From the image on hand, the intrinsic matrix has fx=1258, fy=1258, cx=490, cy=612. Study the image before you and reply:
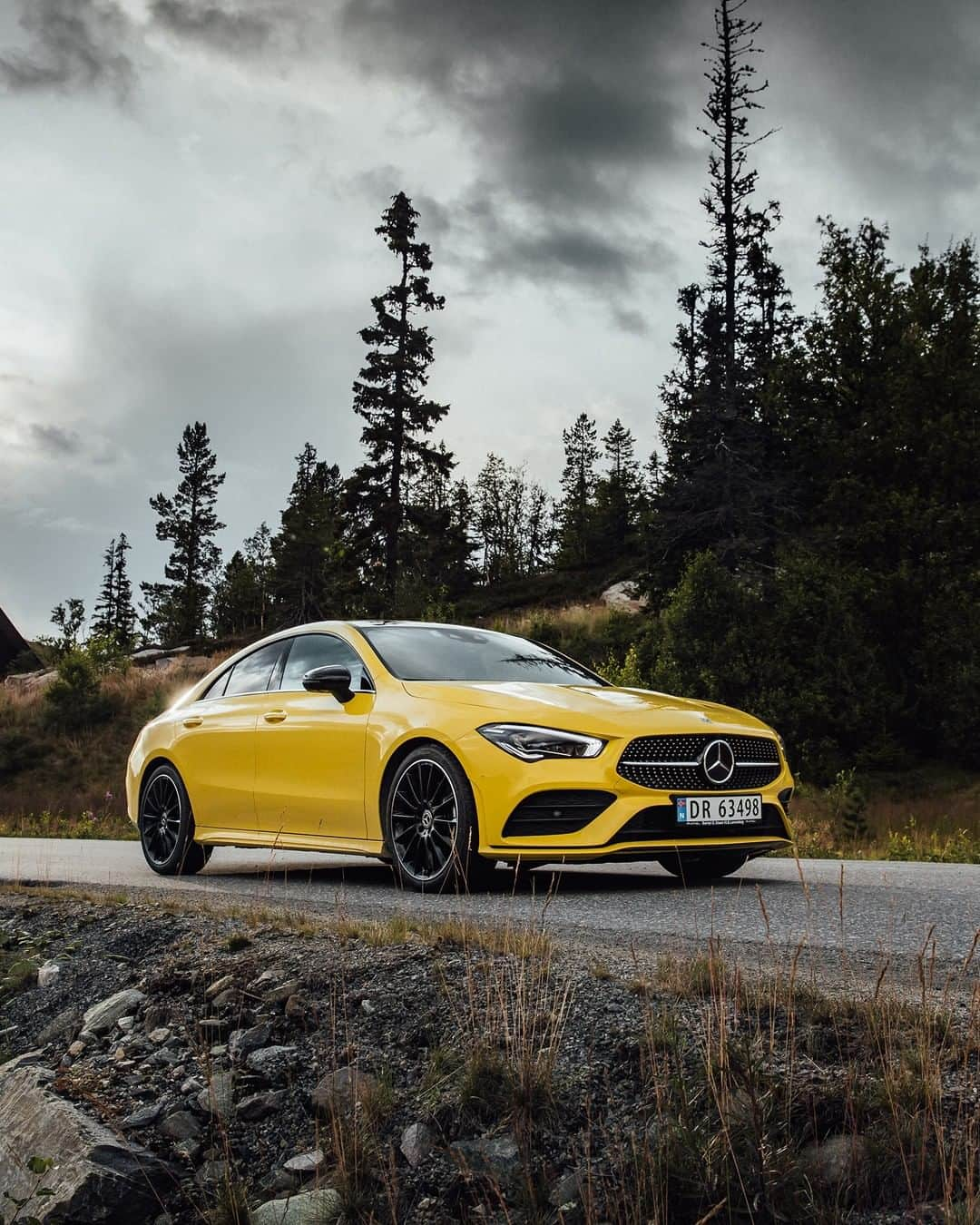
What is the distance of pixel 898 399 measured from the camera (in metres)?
37.6

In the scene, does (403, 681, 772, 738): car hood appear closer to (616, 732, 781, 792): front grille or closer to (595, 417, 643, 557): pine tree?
(616, 732, 781, 792): front grille

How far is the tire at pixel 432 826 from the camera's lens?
6.67 meters

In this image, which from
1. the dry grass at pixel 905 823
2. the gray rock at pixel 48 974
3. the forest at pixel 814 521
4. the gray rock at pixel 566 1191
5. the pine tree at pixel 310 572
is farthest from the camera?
the pine tree at pixel 310 572

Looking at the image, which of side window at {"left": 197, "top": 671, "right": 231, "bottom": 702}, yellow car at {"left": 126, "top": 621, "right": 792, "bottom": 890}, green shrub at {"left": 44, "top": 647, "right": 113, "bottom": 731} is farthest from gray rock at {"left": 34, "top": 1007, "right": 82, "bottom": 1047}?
green shrub at {"left": 44, "top": 647, "right": 113, "bottom": 731}

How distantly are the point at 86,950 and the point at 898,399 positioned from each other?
1395 inches

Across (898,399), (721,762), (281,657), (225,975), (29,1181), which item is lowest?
(29,1181)

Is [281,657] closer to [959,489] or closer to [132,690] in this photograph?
[959,489]

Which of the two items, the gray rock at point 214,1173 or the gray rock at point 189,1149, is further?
the gray rock at point 189,1149

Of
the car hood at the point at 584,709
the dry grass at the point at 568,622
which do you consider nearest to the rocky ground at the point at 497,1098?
the car hood at the point at 584,709

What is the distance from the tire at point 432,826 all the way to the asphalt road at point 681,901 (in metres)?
0.16

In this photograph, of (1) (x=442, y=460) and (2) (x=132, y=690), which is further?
(1) (x=442, y=460)

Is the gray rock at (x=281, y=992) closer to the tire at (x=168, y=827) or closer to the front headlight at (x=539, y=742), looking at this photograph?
the front headlight at (x=539, y=742)

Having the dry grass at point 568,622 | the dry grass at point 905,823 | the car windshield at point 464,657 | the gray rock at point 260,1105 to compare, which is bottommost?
the dry grass at point 905,823

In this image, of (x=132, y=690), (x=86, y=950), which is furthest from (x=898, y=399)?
(x=86, y=950)
